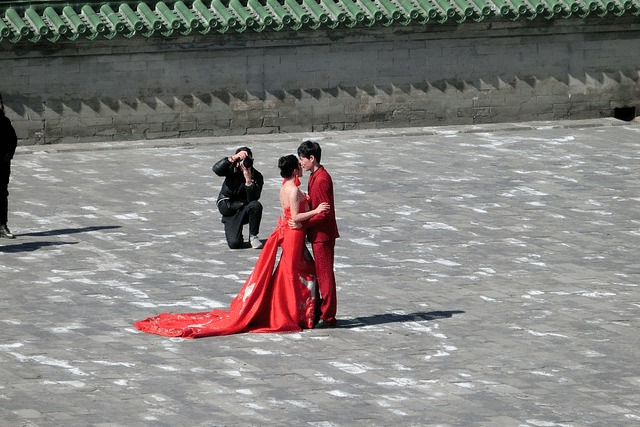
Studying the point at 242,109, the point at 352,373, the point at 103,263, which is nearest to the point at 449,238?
the point at 103,263

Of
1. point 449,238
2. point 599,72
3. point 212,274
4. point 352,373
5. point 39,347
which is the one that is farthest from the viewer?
point 599,72

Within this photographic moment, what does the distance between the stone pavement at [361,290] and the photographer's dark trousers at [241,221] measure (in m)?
0.19

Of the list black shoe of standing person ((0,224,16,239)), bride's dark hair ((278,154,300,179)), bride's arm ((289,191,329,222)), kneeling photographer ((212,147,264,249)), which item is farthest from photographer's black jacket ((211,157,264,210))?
bride's arm ((289,191,329,222))

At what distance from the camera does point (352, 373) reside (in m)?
10.1

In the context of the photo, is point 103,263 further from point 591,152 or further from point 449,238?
point 591,152

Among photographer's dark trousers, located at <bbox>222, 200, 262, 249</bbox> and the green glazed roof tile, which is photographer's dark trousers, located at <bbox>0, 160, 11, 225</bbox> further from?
the green glazed roof tile

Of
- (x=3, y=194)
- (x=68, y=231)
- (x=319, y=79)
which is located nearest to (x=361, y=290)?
(x=68, y=231)

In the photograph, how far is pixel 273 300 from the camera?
1141cm

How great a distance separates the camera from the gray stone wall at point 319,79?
21156 mm

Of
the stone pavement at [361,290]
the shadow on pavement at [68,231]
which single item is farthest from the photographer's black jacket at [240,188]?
the shadow on pavement at [68,231]

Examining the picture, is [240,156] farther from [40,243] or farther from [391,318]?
[391,318]

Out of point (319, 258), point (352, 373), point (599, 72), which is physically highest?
point (599, 72)

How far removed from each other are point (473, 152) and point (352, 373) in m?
10.9

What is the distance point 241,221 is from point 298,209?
11.2 feet
